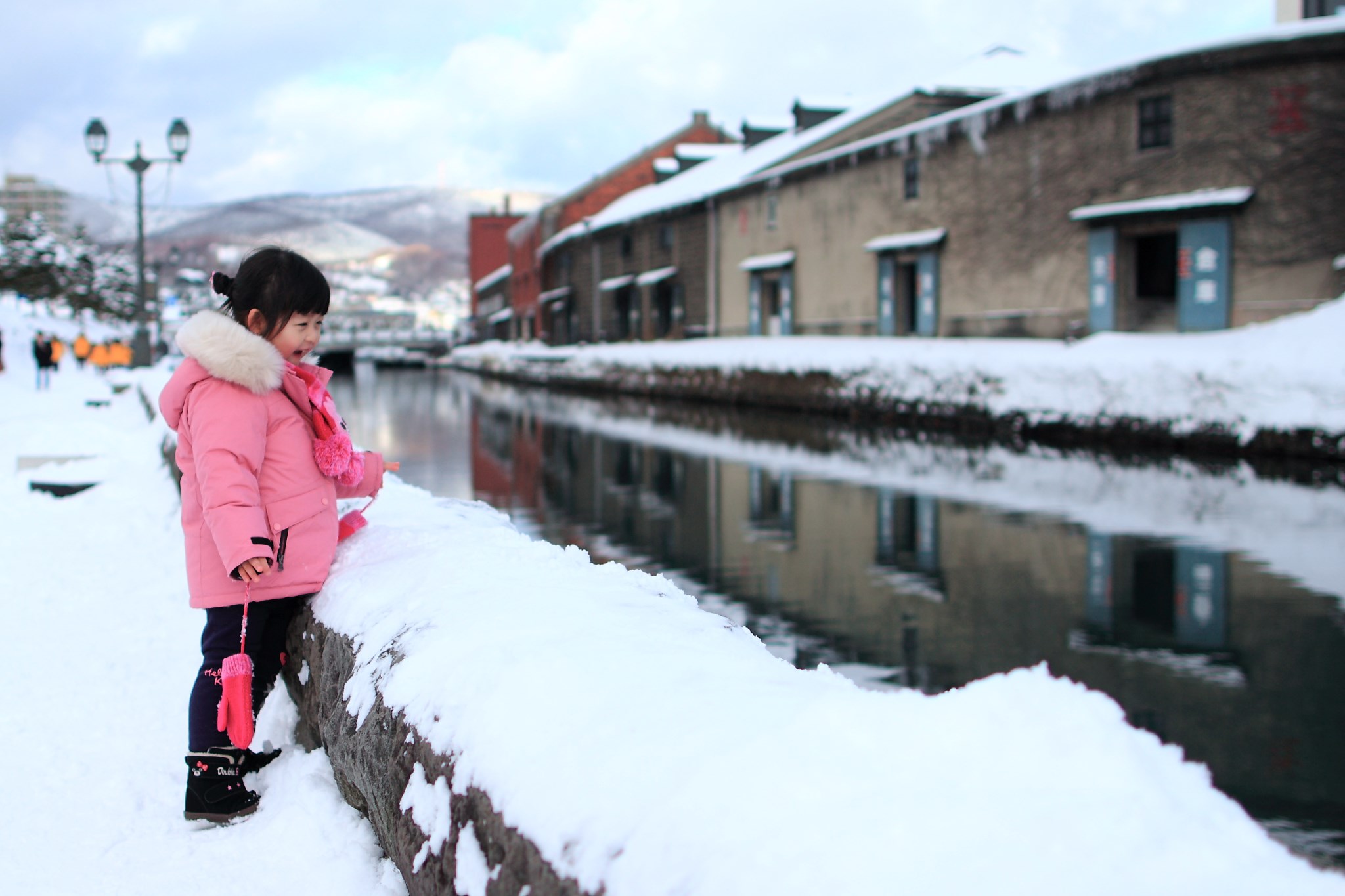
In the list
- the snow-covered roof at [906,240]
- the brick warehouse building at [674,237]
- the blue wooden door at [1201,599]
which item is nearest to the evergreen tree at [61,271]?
the brick warehouse building at [674,237]

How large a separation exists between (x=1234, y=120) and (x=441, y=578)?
17.7 meters

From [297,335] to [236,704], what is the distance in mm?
1051

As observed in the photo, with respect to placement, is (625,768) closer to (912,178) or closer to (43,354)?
(912,178)

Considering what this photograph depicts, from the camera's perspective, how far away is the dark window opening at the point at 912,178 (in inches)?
911

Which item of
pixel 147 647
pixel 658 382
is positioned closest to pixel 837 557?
pixel 147 647

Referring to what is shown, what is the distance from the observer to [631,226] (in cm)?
3925

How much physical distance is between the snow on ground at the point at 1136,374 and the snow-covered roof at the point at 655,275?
15.9m

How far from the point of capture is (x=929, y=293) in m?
22.8

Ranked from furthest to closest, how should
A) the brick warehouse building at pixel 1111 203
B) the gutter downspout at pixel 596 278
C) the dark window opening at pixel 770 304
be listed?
the gutter downspout at pixel 596 278, the dark window opening at pixel 770 304, the brick warehouse building at pixel 1111 203

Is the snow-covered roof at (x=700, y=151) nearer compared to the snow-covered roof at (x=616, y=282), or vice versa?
the snow-covered roof at (x=616, y=282)

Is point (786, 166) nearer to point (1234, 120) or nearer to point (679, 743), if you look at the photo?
point (1234, 120)

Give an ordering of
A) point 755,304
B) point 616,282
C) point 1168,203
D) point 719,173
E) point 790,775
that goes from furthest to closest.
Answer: point 616,282 < point 719,173 < point 755,304 < point 1168,203 < point 790,775

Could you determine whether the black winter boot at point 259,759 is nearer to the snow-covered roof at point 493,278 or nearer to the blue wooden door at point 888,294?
the blue wooden door at point 888,294

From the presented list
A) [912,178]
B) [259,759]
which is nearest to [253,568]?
[259,759]
